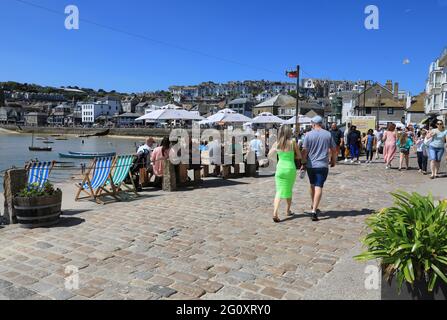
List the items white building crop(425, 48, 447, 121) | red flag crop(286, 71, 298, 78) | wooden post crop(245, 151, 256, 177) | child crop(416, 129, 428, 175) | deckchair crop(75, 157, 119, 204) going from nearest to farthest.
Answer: deckchair crop(75, 157, 119, 204)
wooden post crop(245, 151, 256, 177)
child crop(416, 129, 428, 175)
red flag crop(286, 71, 298, 78)
white building crop(425, 48, 447, 121)

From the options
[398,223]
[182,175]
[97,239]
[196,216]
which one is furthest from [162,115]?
[398,223]

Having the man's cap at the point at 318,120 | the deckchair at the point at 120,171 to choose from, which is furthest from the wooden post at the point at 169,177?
the man's cap at the point at 318,120

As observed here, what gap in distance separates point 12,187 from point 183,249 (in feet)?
10.6

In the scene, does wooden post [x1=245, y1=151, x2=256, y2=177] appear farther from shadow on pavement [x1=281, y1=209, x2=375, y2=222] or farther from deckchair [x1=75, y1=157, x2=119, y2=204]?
shadow on pavement [x1=281, y1=209, x2=375, y2=222]

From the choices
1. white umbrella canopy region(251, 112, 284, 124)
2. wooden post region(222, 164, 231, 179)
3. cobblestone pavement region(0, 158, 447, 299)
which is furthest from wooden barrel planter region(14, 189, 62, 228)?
white umbrella canopy region(251, 112, 284, 124)

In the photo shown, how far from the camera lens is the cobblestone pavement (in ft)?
Result: 12.1

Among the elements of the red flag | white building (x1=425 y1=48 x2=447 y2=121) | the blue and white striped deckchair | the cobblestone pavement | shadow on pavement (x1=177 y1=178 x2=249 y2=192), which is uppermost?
white building (x1=425 y1=48 x2=447 y2=121)

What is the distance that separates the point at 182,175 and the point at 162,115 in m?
6.64

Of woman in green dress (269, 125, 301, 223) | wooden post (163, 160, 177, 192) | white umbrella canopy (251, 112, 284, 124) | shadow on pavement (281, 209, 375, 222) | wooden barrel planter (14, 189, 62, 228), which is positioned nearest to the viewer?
wooden barrel planter (14, 189, 62, 228)

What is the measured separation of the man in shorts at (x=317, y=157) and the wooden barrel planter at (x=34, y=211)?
14.1ft

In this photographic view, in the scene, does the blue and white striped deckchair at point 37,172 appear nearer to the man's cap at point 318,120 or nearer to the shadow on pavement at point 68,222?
the shadow on pavement at point 68,222

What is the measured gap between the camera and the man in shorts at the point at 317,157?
6328mm

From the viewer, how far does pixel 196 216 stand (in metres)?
6.69
